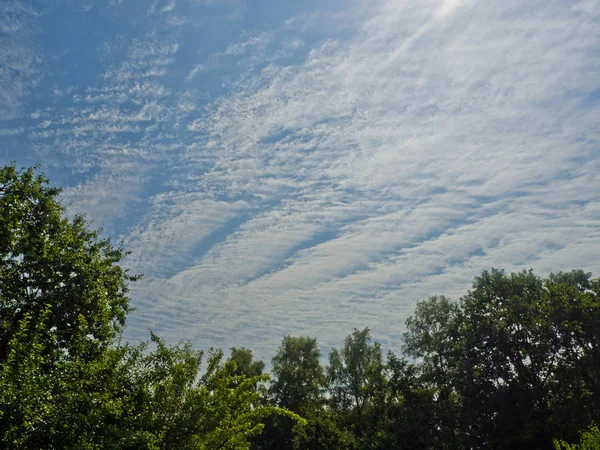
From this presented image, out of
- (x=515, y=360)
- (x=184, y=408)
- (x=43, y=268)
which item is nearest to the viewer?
(x=184, y=408)

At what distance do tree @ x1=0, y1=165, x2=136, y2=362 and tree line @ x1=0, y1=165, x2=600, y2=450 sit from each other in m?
0.07

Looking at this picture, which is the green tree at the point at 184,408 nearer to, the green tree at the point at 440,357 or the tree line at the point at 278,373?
the tree line at the point at 278,373

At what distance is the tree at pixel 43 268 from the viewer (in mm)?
19531

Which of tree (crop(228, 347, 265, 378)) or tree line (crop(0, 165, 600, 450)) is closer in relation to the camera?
tree line (crop(0, 165, 600, 450))

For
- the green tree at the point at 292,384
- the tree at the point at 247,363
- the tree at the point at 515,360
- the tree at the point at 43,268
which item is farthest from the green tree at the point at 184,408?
the tree at the point at 247,363

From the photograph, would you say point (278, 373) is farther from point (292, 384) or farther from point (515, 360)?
point (515, 360)

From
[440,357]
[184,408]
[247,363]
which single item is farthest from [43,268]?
[247,363]

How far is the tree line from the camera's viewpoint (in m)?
10.4

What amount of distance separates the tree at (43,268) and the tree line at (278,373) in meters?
0.07

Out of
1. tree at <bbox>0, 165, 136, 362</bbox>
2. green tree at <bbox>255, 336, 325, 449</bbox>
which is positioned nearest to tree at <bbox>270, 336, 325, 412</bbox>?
green tree at <bbox>255, 336, 325, 449</bbox>

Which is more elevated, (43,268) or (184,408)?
(43,268)

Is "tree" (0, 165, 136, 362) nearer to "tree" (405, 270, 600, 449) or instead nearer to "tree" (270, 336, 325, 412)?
"tree" (405, 270, 600, 449)

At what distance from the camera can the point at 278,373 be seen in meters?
54.9

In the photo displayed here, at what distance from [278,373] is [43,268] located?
40116 millimetres
